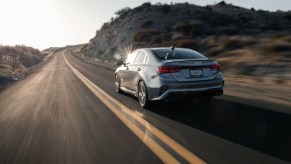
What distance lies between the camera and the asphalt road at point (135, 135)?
16.1 ft

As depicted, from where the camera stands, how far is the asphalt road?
16.1 feet

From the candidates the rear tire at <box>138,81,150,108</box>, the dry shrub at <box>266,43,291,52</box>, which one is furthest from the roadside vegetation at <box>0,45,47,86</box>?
the dry shrub at <box>266,43,291,52</box>

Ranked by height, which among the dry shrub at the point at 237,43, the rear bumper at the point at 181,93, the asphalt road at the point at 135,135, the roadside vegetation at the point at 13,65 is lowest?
the roadside vegetation at the point at 13,65

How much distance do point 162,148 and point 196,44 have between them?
24.8 meters

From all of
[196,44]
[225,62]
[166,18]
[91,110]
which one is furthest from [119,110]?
[166,18]

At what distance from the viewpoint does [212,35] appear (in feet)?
109

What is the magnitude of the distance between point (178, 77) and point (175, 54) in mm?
1105

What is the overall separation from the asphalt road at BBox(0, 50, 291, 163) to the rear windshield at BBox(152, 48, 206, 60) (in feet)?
4.08

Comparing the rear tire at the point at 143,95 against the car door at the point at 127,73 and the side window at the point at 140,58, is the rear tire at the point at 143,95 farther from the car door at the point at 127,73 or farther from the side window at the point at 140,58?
the car door at the point at 127,73

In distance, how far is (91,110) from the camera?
29.3ft

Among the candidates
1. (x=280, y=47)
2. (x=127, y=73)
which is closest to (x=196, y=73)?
(x=127, y=73)

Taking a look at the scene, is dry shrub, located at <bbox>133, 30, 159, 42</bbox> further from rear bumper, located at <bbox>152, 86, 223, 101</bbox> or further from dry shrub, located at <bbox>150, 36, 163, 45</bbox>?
rear bumper, located at <bbox>152, 86, 223, 101</bbox>

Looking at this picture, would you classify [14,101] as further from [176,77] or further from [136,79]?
[176,77]

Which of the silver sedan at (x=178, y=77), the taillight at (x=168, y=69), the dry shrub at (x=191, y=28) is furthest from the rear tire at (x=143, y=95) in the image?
the dry shrub at (x=191, y=28)
